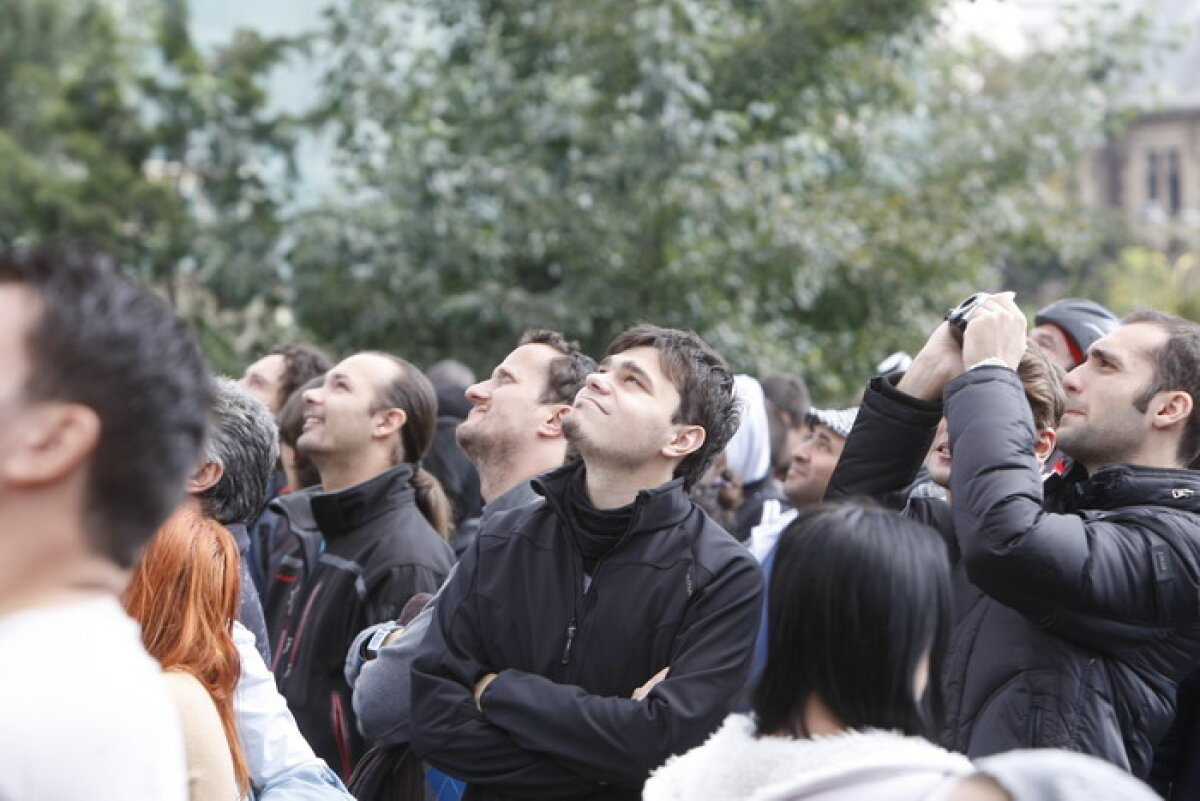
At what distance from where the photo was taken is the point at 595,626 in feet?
12.1

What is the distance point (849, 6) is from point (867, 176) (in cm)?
191

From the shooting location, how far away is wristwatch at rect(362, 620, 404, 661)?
168 inches

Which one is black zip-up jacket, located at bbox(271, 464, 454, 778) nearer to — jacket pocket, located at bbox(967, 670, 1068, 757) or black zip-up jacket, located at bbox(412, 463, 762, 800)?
black zip-up jacket, located at bbox(412, 463, 762, 800)

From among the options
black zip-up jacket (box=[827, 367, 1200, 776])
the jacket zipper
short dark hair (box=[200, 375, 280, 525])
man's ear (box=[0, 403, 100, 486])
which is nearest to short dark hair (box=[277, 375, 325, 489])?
short dark hair (box=[200, 375, 280, 525])

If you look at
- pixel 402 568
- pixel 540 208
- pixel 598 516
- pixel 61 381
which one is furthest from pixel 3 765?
pixel 540 208

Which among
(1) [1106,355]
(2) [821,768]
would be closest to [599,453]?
(1) [1106,355]

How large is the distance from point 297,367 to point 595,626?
3.79m

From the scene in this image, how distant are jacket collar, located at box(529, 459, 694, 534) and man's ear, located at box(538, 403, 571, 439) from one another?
2.89 ft

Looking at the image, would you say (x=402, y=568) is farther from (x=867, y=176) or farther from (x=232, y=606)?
(x=867, y=176)

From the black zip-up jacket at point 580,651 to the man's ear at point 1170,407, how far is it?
1.07 m

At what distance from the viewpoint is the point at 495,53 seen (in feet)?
34.6

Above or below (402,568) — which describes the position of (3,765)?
above

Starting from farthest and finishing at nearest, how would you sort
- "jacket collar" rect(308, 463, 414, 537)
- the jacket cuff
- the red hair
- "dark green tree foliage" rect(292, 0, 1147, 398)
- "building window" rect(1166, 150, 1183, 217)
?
"building window" rect(1166, 150, 1183, 217) → "dark green tree foliage" rect(292, 0, 1147, 398) → "jacket collar" rect(308, 463, 414, 537) → the jacket cuff → the red hair

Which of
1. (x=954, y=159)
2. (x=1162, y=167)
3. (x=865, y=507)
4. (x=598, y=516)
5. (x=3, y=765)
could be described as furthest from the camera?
(x=1162, y=167)
